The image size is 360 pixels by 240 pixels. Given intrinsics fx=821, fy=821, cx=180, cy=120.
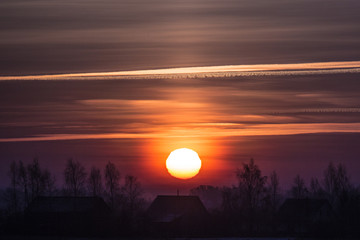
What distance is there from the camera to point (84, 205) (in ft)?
399

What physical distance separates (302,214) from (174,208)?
2127cm

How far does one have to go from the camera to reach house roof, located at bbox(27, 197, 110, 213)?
120 m

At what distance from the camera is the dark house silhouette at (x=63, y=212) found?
105 meters

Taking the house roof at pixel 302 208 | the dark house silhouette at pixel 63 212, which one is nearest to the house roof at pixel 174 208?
the dark house silhouette at pixel 63 212

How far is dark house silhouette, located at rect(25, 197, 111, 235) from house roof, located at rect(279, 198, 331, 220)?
2756 centimetres

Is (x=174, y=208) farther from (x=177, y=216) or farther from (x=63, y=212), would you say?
(x=63, y=212)

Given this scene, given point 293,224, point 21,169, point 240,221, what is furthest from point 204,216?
point 21,169

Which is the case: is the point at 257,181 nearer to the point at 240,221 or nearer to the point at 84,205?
the point at 240,221

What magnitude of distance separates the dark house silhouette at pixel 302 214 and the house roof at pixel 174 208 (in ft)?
41.7

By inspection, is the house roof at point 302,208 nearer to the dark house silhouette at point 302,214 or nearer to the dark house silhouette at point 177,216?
the dark house silhouette at point 302,214

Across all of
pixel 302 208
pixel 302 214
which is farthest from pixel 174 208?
pixel 302 214

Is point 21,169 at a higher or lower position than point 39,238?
higher

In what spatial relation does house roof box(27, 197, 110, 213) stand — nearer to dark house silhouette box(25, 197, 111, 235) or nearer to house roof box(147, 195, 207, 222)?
dark house silhouette box(25, 197, 111, 235)

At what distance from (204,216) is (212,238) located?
2213 centimetres
